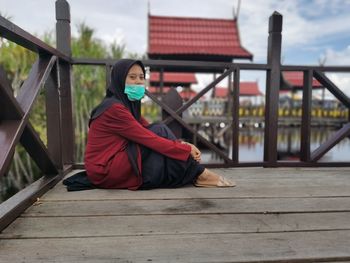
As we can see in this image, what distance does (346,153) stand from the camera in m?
12.2

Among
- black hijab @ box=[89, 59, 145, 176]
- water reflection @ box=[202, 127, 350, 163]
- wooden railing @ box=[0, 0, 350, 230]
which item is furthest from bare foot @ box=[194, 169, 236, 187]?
water reflection @ box=[202, 127, 350, 163]

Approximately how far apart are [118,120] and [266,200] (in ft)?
3.12

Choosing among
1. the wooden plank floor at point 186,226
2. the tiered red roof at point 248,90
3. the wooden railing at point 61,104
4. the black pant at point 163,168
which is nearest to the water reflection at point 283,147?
the tiered red roof at point 248,90

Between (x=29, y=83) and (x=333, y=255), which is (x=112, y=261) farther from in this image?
(x=29, y=83)

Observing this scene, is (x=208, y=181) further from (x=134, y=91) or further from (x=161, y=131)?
(x=134, y=91)

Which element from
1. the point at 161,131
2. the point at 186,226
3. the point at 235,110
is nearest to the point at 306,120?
the point at 235,110

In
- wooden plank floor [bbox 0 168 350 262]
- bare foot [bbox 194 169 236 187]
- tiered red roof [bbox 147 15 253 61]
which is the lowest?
wooden plank floor [bbox 0 168 350 262]

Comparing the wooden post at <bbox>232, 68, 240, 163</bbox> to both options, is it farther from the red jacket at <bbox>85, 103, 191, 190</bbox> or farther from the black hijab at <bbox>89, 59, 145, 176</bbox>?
the black hijab at <bbox>89, 59, 145, 176</bbox>

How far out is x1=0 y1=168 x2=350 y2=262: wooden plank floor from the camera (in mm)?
1076

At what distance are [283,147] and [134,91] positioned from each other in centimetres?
1353

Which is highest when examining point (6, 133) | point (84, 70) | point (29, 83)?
point (84, 70)

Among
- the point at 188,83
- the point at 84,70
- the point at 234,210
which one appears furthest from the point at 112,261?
the point at 188,83

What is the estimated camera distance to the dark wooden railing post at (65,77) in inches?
93.1

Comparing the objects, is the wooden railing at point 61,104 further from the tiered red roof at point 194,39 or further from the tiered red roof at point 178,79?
A: the tiered red roof at point 178,79
